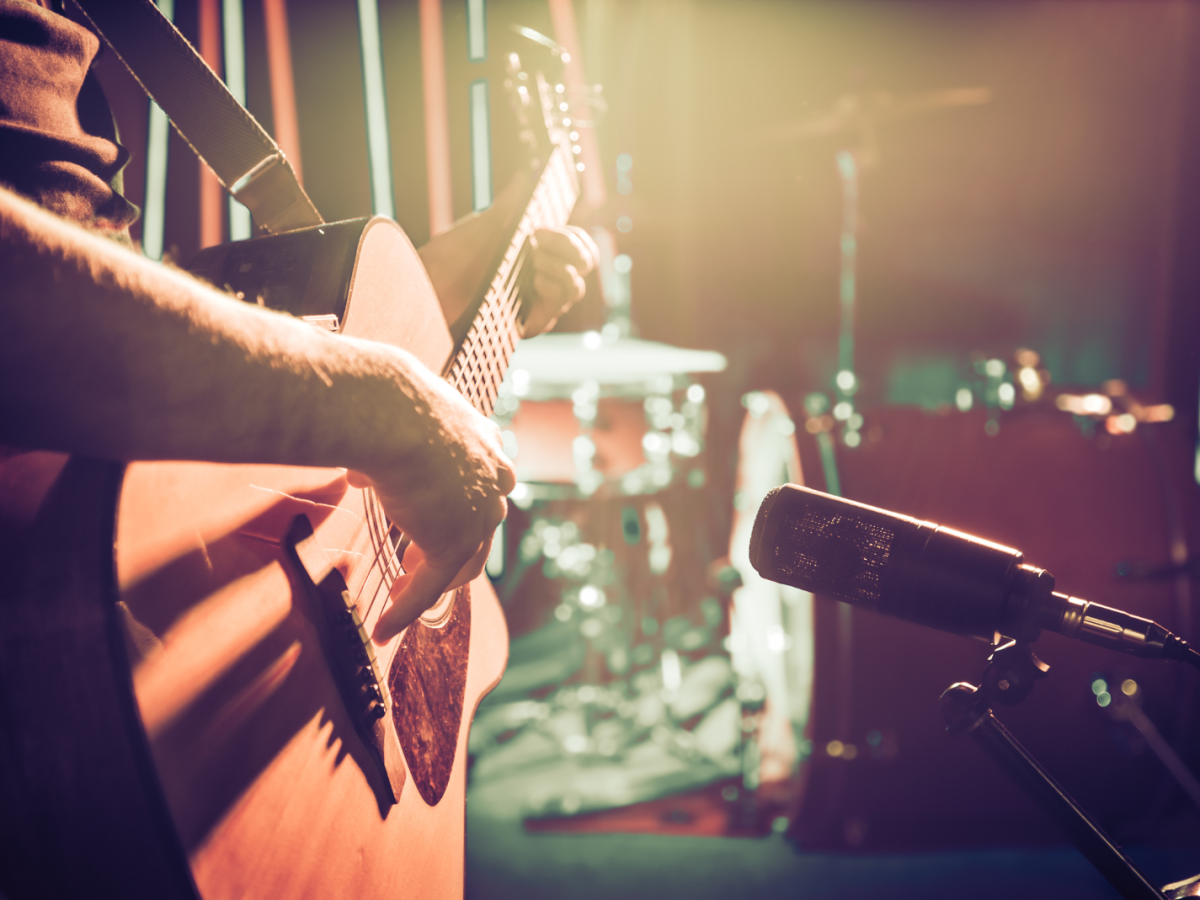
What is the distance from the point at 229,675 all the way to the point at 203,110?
0.83m

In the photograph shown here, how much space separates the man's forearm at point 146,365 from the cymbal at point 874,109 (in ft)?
11.3

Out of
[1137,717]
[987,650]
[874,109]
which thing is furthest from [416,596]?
[874,109]

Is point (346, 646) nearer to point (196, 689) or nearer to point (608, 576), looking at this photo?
point (196, 689)

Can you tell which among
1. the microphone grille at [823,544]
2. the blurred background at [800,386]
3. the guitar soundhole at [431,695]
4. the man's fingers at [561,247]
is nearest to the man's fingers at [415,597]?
the guitar soundhole at [431,695]

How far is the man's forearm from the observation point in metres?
0.44

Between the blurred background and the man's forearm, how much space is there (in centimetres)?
115

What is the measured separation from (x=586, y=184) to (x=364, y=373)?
381 cm

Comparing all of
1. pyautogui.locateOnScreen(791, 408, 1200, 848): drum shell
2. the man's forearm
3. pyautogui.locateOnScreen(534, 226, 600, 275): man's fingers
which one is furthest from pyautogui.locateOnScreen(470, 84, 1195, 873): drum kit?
the man's forearm

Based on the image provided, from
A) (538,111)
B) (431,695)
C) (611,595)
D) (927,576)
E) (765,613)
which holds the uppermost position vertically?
(538,111)

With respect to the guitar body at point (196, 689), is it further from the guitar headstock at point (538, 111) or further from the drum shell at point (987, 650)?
the drum shell at point (987, 650)

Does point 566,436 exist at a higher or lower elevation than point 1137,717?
higher

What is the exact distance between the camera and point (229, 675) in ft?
1.99

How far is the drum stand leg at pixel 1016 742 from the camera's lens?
2.14ft

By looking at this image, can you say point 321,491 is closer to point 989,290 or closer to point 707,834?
point 707,834
